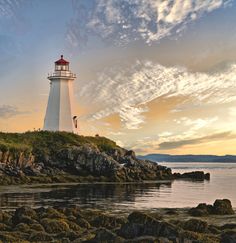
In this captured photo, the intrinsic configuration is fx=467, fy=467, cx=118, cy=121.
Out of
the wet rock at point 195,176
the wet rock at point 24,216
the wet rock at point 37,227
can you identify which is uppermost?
the wet rock at point 195,176

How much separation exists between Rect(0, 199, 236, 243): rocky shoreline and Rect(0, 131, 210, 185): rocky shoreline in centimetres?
2749

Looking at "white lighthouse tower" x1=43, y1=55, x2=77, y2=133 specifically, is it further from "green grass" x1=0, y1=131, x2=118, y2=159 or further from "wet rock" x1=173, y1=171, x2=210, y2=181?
"wet rock" x1=173, y1=171, x2=210, y2=181

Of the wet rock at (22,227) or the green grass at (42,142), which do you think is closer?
the wet rock at (22,227)

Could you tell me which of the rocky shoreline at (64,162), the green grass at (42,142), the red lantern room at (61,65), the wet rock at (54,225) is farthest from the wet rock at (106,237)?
the red lantern room at (61,65)

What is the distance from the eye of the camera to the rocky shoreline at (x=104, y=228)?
14930 mm

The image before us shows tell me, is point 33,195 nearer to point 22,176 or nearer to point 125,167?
point 22,176

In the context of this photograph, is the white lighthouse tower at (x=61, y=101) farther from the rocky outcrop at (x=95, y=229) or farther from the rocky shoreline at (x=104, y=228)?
the rocky outcrop at (x=95, y=229)

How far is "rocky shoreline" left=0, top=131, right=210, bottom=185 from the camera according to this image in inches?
2154

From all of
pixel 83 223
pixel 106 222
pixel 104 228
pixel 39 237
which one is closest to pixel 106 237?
pixel 104 228

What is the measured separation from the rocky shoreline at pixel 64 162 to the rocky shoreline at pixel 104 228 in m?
27.5

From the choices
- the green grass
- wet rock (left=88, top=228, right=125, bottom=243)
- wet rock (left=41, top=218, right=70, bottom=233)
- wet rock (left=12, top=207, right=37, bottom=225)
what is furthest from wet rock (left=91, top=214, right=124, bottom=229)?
the green grass

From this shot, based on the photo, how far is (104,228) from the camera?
615 inches

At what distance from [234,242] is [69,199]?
22926 millimetres

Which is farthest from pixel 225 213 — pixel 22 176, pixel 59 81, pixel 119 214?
pixel 59 81
